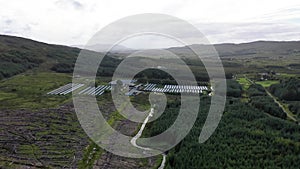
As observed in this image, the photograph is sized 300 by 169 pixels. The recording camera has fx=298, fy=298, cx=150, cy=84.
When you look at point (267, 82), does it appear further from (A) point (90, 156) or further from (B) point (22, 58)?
(B) point (22, 58)

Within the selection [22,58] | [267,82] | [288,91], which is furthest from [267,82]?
[22,58]

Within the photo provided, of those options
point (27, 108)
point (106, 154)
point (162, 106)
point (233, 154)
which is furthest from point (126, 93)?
point (233, 154)

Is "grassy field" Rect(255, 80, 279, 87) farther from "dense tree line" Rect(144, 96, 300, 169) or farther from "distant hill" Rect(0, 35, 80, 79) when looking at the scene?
"distant hill" Rect(0, 35, 80, 79)

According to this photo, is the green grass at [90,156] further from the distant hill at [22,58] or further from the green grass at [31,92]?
the distant hill at [22,58]

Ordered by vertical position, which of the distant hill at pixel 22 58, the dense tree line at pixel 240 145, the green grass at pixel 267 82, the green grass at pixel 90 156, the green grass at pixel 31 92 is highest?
the distant hill at pixel 22 58

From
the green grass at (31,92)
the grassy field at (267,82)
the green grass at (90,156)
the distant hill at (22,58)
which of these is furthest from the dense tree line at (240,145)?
the distant hill at (22,58)

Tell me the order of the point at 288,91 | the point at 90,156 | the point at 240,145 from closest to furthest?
the point at 240,145 < the point at 90,156 < the point at 288,91

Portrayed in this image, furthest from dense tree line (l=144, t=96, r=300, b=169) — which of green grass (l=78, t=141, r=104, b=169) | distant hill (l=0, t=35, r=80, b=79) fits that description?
distant hill (l=0, t=35, r=80, b=79)

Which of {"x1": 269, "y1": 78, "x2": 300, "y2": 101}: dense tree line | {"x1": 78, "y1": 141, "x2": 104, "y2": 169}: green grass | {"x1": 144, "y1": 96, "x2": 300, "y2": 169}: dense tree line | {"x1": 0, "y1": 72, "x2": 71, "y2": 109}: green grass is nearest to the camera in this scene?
{"x1": 144, "y1": 96, "x2": 300, "y2": 169}: dense tree line
